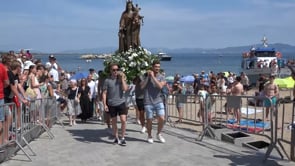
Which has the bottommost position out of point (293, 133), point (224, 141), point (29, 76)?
point (224, 141)

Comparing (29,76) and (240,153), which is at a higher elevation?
(29,76)

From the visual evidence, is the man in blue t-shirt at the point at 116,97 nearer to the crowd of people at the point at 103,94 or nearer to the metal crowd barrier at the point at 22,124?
the crowd of people at the point at 103,94

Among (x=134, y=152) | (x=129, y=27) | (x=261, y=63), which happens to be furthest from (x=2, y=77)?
(x=261, y=63)

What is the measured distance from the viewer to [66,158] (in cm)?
816

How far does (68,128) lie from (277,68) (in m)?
28.9

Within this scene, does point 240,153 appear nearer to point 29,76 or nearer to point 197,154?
point 197,154

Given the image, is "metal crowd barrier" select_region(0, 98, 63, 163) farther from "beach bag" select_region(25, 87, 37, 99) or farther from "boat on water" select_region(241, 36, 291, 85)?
"boat on water" select_region(241, 36, 291, 85)

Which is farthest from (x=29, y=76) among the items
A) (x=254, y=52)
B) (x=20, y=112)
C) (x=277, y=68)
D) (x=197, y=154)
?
(x=254, y=52)

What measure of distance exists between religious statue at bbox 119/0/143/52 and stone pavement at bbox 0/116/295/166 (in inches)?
130

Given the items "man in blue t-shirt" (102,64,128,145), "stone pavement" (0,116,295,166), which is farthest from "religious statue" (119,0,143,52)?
"man in blue t-shirt" (102,64,128,145)

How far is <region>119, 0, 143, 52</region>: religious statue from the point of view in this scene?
13133mm

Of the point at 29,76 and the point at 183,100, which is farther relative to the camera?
the point at 183,100

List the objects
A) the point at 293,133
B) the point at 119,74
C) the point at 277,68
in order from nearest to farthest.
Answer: the point at 293,133 < the point at 119,74 < the point at 277,68

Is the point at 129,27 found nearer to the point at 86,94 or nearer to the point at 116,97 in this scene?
the point at 86,94
